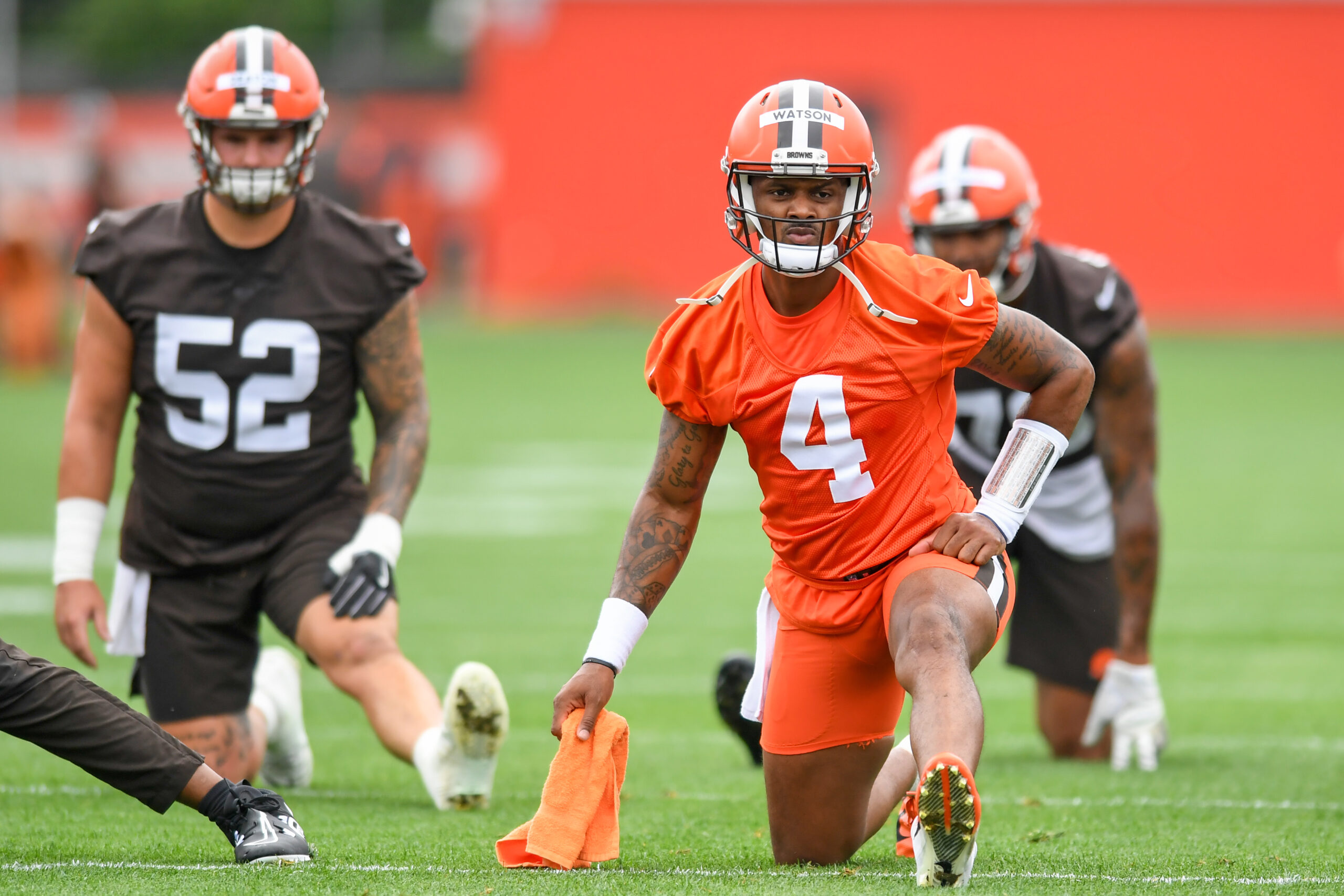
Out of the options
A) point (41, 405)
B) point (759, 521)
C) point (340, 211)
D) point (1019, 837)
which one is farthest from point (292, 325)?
point (41, 405)

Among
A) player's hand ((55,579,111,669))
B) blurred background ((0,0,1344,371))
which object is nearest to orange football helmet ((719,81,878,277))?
player's hand ((55,579,111,669))

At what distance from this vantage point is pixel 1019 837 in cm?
460

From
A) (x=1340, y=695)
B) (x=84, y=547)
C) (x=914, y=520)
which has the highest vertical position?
(x=914, y=520)

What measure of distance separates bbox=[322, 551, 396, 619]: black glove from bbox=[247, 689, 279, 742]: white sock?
67 centimetres

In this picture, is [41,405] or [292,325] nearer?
[292,325]

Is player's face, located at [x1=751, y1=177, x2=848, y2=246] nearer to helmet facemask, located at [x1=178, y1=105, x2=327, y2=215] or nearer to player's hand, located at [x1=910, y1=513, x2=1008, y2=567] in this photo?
Answer: player's hand, located at [x1=910, y1=513, x2=1008, y2=567]

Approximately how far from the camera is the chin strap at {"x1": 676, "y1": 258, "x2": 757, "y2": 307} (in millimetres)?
4133

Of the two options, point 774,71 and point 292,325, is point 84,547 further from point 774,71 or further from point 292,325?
point 774,71

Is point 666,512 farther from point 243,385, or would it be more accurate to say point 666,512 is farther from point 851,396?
point 243,385

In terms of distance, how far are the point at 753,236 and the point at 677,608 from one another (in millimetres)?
5688

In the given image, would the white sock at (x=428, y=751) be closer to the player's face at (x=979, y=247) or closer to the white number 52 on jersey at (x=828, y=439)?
the white number 52 on jersey at (x=828, y=439)

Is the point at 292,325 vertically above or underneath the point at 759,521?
above

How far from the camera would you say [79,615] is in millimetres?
→ 5066

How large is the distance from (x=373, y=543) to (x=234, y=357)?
2.32ft
